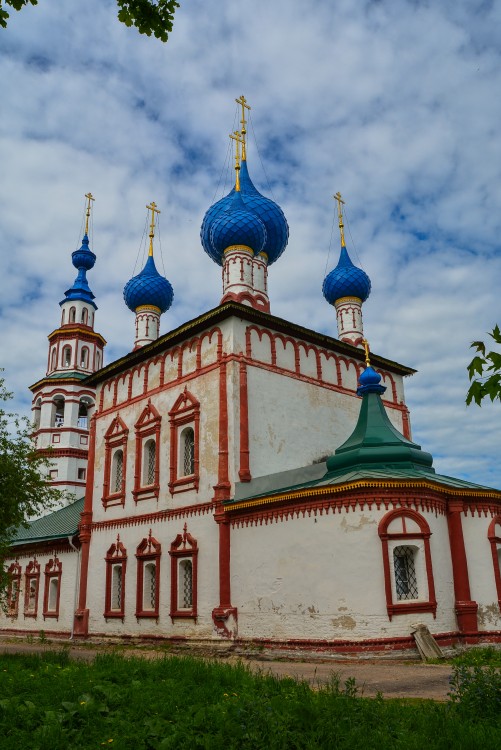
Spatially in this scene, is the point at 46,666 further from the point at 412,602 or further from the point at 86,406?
the point at 86,406

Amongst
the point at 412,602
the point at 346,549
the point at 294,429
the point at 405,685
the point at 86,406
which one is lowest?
the point at 405,685

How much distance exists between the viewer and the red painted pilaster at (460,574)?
12070 millimetres

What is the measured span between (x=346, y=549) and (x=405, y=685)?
12.0 feet

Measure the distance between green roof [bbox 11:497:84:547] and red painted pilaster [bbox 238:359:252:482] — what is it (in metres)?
7.77

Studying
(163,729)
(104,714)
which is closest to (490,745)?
(163,729)

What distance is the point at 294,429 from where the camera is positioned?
1608 cm

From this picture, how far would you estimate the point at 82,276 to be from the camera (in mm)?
33750

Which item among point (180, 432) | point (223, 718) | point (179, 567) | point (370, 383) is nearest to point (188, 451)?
point (180, 432)

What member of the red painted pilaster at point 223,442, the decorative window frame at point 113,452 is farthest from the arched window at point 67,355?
the red painted pilaster at point 223,442

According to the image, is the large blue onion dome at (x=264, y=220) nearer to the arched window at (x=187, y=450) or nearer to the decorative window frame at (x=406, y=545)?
the arched window at (x=187, y=450)

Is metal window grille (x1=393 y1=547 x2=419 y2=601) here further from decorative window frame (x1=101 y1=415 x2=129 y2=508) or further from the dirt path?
decorative window frame (x1=101 y1=415 x2=129 y2=508)

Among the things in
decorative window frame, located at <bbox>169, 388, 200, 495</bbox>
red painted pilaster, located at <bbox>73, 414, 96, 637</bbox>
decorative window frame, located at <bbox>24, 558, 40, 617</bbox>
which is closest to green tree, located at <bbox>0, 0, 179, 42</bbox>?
decorative window frame, located at <bbox>169, 388, 200, 495</bbox>

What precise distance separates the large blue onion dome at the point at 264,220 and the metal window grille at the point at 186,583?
30.0 feet

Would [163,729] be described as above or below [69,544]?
below
